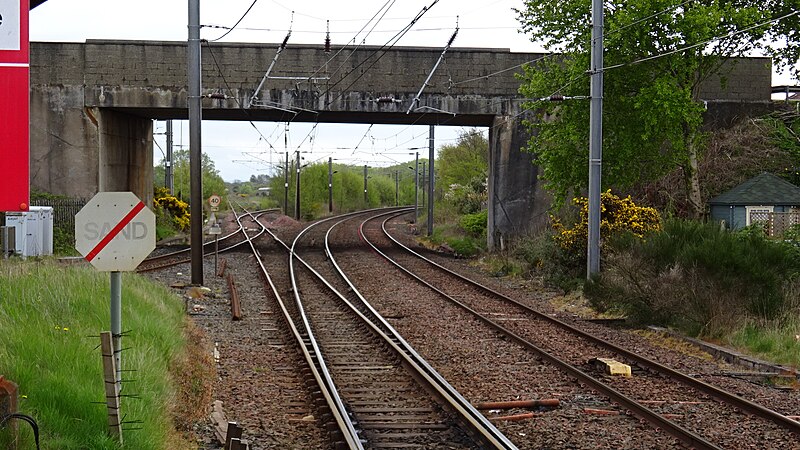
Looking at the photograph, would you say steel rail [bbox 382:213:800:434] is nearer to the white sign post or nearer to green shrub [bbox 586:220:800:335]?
green shrub [bbox 586:220:800:335]

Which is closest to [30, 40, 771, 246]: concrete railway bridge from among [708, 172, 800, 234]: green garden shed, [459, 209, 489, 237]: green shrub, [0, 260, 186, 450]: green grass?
[708, 172, 800, 234]: green garden shed

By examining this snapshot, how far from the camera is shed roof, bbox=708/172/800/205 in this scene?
2516 cm

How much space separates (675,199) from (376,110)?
415 inches

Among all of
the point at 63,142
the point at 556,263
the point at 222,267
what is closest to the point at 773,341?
the point at 556,263

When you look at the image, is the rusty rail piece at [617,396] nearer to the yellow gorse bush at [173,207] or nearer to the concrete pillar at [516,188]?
the concrete pillar at [516,188]

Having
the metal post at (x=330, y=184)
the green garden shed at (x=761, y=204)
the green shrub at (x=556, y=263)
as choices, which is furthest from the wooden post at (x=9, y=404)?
the metal post at (x=330, y=184)

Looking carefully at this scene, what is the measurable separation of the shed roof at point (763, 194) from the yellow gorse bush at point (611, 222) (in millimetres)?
3228

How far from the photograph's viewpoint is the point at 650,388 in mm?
11461

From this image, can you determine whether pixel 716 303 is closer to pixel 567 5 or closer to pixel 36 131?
pixel 567 5

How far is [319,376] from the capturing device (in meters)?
11.6

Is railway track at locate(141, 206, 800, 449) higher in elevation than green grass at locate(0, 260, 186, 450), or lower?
lower

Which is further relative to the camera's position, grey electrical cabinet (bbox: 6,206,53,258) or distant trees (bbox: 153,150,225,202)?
distant trees (bbox: 153,150,225,202)

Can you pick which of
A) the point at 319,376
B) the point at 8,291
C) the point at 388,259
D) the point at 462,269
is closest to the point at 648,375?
the point at 319,376

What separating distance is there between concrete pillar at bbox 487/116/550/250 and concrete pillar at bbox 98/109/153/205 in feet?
45.7
